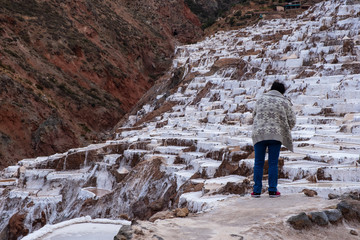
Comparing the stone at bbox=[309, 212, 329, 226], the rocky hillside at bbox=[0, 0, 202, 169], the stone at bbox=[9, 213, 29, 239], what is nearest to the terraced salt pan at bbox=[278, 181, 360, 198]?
the stone at bbox=[309, 212, 329, 226]

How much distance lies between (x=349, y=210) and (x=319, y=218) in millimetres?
508

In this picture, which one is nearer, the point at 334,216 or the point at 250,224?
the point at 250,224

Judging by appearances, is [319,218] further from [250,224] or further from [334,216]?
[250,224]

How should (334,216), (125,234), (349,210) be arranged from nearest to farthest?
(125,234) → (334,216) → (349,210)

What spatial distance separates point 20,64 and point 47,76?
196 cm

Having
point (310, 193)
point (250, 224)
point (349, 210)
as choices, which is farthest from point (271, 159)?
point (250, 224)

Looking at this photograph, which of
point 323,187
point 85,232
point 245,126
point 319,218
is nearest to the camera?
point 319,218

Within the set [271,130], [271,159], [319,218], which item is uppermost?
[271,130]

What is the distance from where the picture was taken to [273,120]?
6.11m

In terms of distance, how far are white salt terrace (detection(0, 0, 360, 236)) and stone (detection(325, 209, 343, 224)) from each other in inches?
62.2

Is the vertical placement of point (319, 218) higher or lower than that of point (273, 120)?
lower

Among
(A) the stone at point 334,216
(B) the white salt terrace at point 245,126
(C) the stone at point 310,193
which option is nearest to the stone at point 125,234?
(A) the stone at point 334,216

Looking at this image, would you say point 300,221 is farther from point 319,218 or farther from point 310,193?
point 310,193

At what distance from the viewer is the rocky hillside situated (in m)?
23.8
